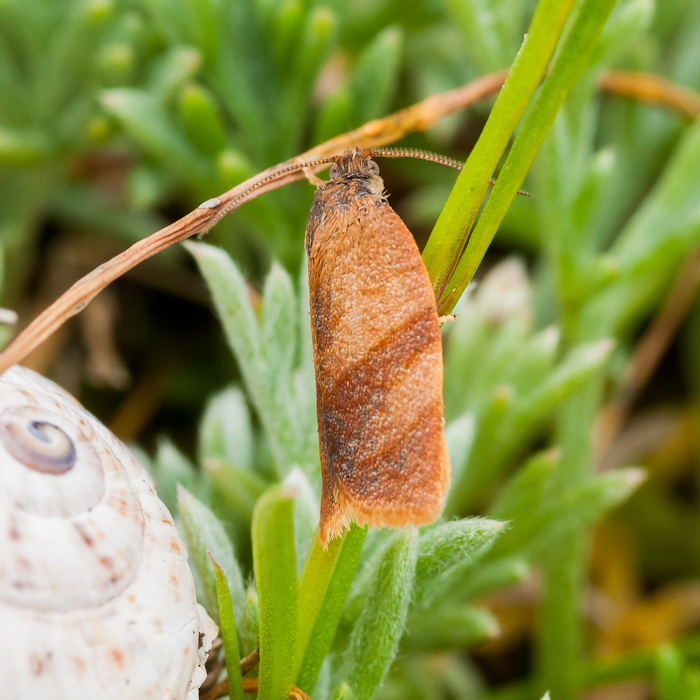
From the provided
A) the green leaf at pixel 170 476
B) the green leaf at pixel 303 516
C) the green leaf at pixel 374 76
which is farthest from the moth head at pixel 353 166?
the green leaf at pixel 374 76

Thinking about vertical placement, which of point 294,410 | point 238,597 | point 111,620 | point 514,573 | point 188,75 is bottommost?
point 111,620

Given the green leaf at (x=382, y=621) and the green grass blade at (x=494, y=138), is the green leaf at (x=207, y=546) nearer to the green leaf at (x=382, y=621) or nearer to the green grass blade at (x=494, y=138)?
the green leaf at (x=382, y=621)

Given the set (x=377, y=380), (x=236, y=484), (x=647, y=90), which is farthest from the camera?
(x=647, y=90)

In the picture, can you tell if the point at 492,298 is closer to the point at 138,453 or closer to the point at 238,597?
the point at 138,453

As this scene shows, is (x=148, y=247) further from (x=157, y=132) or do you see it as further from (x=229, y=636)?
(x=157, y=132)

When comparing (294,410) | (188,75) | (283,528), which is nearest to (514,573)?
(294,410)

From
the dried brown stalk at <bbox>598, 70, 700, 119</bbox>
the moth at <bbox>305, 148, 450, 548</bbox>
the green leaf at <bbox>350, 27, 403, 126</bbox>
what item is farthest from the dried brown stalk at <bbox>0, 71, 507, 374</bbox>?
the dried brown stalk at <bbox>598, 70, 700, 119</bbox>

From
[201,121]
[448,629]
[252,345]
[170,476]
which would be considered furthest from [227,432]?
[201,121]
